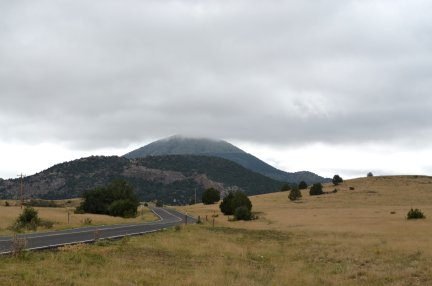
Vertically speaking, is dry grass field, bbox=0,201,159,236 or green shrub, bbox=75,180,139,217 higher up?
green shrub, bbox=75,180,139,217

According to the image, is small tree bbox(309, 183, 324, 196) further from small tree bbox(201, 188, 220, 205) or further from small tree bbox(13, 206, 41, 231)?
small tree bbox(13, 206, 41, 231)

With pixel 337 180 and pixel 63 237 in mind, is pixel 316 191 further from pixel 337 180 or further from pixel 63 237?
pixel 63 237

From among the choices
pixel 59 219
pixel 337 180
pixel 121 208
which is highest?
pixel 337 180

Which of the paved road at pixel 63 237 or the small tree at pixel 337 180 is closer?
the paved road at pixel 63 237

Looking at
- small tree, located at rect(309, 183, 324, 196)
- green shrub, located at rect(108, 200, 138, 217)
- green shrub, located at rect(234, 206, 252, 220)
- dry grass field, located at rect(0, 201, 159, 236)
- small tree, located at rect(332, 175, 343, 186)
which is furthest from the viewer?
small tree, located at rect(332, 175, 343, 186)

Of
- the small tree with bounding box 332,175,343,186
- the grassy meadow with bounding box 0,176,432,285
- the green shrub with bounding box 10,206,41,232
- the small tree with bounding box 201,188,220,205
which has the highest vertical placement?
the small tree with bounding box 332,175,343,186

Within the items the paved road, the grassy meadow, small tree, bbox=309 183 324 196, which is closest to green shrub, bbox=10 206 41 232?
the paved road

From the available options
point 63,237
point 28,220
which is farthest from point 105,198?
point 63,237

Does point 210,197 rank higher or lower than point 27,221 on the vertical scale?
higher

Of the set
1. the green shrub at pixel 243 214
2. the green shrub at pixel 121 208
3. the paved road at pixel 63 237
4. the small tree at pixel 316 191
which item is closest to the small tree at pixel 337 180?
the small tree at pixel 316 191

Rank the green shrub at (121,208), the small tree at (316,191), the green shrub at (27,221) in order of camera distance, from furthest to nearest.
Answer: the small tree at (316,191), the green shrub at (121,208), the green shrub at (27,221)

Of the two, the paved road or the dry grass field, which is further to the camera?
the dry grass field

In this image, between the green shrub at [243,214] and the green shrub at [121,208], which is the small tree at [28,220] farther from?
the green shrub at [121,208]

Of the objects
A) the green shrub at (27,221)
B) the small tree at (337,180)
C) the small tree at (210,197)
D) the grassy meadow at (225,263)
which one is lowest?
the grassy meadow at (225,263)
